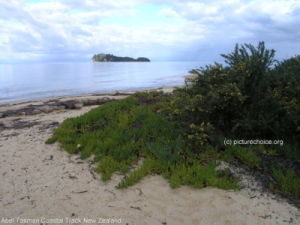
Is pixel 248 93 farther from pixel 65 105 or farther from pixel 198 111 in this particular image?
pixel 65 105

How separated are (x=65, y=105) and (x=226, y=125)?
7494 millimetres

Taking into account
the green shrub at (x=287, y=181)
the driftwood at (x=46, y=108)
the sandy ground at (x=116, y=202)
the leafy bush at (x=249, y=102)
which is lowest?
the sandy ground at (x=116, y=202)

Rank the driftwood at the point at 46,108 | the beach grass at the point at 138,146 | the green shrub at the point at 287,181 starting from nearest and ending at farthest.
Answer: the green shrub at the point at 287,181
the beach grass at the point at 138,146
the driftwood at the point at 46,108

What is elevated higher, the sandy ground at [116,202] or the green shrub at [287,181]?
the green shrub at [287,181]

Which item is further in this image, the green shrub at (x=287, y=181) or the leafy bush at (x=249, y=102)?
the leafy bush at (x=249, y=102)

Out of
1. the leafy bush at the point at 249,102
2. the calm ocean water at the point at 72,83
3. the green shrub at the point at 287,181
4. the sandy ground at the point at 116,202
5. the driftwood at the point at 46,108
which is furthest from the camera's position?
the calm ocean water at the point at 72,83

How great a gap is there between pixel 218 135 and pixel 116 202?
2677 millimetres

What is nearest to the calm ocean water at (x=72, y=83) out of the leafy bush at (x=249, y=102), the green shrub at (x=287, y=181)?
the leafy bush at (x=249, y=102)

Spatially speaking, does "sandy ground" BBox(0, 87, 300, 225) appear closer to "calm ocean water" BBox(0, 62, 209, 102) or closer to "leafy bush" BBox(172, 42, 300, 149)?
"leafy bush" BBox(172, 42, 300, 149)

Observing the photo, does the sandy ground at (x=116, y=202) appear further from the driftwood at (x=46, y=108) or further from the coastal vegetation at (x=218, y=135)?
the driftwood at (x=46, y=108)

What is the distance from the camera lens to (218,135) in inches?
201

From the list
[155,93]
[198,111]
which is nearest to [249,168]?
[198,111]

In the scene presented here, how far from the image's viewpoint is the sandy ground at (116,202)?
124 inches

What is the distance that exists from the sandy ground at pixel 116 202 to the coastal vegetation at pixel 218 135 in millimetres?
198
